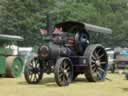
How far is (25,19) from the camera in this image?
43562 millimetres

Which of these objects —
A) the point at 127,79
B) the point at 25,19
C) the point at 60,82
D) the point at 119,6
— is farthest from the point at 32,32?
the point at 60,82

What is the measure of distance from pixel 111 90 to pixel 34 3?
35483 millimetres

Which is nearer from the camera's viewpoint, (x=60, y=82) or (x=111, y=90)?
(x=111, y=90)

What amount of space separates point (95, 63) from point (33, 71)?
7.51 feet

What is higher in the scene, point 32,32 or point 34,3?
point 34,3

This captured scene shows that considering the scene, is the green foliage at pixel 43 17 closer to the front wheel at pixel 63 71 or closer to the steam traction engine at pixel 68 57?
the steam traction engine at pixel 68 57

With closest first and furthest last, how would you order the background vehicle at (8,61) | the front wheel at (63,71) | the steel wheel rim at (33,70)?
the front wheel at (63,71), the steel wheel rim at (33,70), the background vehicle at (8,61)

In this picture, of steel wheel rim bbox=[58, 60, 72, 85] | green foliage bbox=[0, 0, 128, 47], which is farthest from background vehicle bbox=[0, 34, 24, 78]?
green foliage bbox=[0, 0, 128, 47]

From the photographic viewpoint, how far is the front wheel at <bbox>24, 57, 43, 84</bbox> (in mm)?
14211

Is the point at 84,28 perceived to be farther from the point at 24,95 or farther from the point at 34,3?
the point at 34,3

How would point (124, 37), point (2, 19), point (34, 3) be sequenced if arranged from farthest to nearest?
point (124, 37) → point (34, 3) → point (2, 19)

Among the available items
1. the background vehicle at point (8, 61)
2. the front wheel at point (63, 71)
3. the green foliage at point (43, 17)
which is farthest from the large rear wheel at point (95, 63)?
the green foliage at point (43, 17)

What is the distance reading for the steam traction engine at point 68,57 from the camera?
13.9m

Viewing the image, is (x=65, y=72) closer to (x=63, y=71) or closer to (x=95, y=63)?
(x=63, y=71)
